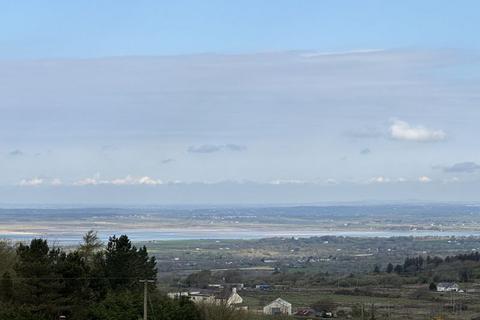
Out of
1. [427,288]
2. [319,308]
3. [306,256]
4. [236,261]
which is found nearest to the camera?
[319,308]

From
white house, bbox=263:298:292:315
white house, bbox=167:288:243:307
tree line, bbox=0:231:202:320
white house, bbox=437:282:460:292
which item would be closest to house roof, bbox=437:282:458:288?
white house, bbox=437:282:460:292

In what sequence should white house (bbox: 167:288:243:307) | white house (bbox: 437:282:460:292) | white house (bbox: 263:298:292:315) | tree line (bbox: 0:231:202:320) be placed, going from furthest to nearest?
white house (bbox: 437:282:460:292), white house (bbox: 263:298:292:315), white house (bbox: 167:288:243:307), tree line (bbox: 0:231:202:320)

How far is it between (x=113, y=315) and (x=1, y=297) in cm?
534

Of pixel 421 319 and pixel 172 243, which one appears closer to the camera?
pixel 421 319

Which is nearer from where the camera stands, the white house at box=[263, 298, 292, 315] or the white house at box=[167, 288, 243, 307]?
the white house at box=[167, 288, 243, 307]

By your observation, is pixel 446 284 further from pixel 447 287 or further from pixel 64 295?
pixel 64 295

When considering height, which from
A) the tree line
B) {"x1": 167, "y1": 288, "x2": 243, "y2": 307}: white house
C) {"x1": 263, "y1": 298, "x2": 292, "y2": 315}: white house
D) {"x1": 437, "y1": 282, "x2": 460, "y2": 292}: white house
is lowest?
{"x1": 263, "y1": 298, "x2": 292, "y2": 315}: white house

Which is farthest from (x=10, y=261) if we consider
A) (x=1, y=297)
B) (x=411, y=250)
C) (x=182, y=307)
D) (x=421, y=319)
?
(x=411, y=250)

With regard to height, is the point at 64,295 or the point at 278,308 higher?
the point at 64,295

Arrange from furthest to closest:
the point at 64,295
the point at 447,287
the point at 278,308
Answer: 1. the point at 447,287
2. the point at 278,308
3. the point at 64,295

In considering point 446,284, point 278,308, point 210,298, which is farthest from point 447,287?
point 210,298

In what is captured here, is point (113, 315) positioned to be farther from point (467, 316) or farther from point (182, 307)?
point (467, 316)

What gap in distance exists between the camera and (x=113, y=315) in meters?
37.2

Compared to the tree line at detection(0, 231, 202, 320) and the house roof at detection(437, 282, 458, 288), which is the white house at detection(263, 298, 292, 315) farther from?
the house roof at detection(437, 282, 458, 288)
